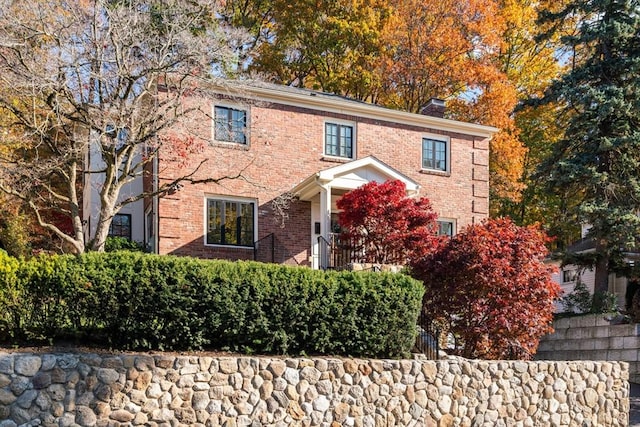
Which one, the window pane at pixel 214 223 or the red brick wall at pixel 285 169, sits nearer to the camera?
the red brick wall at pixel 285 169

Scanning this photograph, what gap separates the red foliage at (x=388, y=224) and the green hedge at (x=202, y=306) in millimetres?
4174

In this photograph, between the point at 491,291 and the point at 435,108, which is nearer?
the point at 491,291

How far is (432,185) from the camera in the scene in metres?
19.5

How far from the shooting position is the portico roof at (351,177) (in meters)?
16.2

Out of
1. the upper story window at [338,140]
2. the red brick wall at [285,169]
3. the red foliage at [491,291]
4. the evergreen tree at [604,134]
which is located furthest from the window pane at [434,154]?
the red foliage at [491,291]

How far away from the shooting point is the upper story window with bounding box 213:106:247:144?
54.4 feet

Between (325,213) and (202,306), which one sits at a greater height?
(325,213)

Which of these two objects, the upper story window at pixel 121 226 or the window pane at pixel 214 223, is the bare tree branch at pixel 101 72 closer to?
the window pane at pixel 214 223

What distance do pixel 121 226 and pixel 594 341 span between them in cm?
1397

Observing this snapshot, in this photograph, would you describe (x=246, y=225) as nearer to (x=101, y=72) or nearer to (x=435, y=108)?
(x=101, y=72)

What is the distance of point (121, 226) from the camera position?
738 inches

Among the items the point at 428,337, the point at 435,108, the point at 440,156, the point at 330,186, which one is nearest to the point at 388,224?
the point at 330,186

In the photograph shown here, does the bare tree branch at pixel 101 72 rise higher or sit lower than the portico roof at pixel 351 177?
higher

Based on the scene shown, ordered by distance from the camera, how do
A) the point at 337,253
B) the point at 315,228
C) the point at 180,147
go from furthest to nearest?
the point at 315,228
the point at 337,253
the point at 180,147
